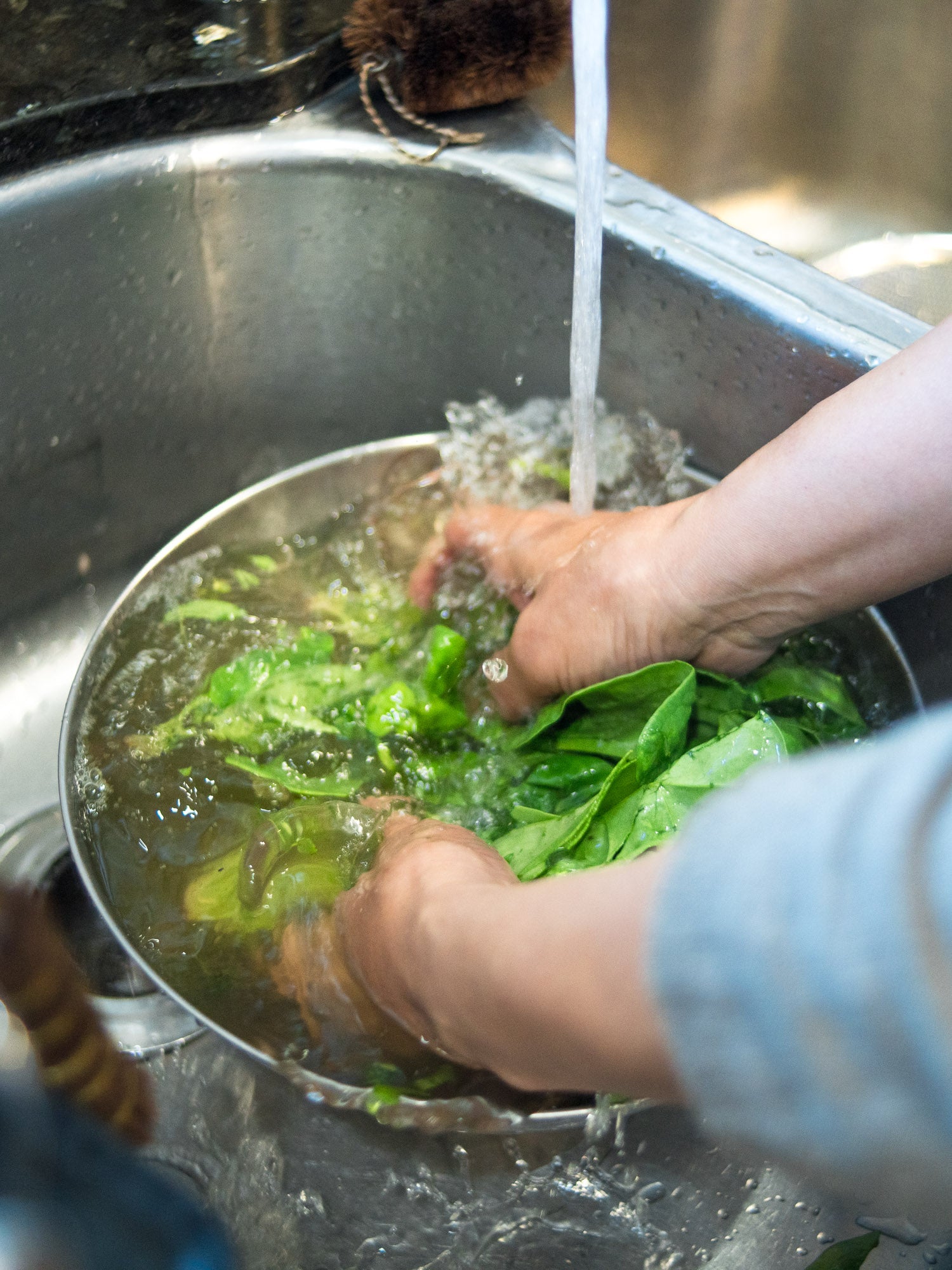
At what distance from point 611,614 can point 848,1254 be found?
18.3 inches

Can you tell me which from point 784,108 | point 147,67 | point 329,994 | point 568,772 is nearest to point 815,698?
point 568,772

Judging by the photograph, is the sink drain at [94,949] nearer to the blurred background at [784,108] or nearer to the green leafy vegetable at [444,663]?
the green leafy vegetable at [444,663]

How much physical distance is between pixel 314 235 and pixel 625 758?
61 centimetres

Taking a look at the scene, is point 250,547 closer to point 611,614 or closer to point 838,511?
point 611,614

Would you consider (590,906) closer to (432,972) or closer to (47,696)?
(432,972)

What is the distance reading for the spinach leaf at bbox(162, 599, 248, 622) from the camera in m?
0.89

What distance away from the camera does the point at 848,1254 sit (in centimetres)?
71

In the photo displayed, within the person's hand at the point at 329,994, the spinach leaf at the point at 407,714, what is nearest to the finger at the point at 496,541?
the spinach leaf at the point at 407,714

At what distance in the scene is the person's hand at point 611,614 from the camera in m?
0.75

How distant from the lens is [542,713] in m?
0.81

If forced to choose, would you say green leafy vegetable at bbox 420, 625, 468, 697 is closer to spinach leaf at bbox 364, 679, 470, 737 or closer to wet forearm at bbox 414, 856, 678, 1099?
spinach leaf at bbox 364, 679, 470, 737

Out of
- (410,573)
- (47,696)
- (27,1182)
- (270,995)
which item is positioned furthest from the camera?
(47,696)

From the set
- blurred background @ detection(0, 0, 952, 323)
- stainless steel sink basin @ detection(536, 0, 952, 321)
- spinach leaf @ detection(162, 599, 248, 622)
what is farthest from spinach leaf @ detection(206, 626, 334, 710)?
stainless steel sink basin @ detection(536, 0, 952, 321)

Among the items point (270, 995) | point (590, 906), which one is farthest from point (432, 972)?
point (270, 995)
